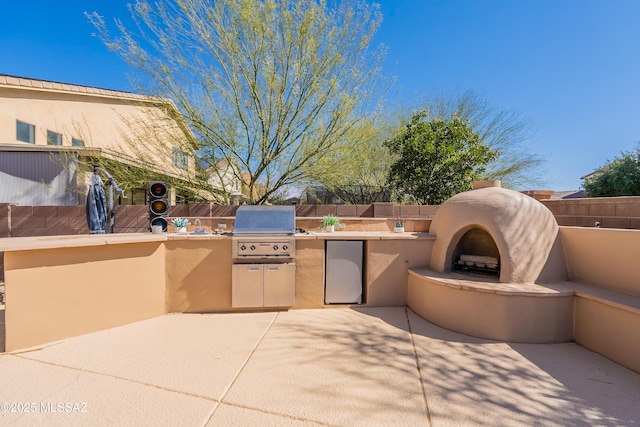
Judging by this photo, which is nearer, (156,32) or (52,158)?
(156,32)

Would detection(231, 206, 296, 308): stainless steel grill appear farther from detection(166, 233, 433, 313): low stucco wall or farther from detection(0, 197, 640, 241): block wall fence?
detection(0, 197, 640, 241): block wall fence

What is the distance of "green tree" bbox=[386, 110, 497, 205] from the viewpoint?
25.6 feet

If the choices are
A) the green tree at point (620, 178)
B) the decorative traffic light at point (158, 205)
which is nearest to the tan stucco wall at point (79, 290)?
the decorative traffic light at point (158, 205)

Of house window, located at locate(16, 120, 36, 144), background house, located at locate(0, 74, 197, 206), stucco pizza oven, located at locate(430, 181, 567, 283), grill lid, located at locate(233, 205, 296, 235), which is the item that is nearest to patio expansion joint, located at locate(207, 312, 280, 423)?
grill lid, located at locate(233, 205, 296, 235)

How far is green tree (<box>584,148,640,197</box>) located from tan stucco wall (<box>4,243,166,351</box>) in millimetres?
15543

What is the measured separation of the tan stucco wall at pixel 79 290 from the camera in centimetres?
283

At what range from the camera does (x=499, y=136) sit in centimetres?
1075

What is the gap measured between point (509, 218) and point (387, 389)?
107 inches

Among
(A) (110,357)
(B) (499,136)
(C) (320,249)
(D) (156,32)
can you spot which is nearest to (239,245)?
(C) (320,249)

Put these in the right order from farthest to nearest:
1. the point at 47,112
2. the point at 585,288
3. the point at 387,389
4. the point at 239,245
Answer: the point at 47,112
the point at 239,245
the point at 585,288
the point at 387,389

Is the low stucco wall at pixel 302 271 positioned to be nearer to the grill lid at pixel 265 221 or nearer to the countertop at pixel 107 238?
the countertop at pixel 107 238

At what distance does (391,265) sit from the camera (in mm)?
4289

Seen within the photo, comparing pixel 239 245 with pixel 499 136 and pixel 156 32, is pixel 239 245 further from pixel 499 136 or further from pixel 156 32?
pixel 499 136

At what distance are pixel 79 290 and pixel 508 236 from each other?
538cm
